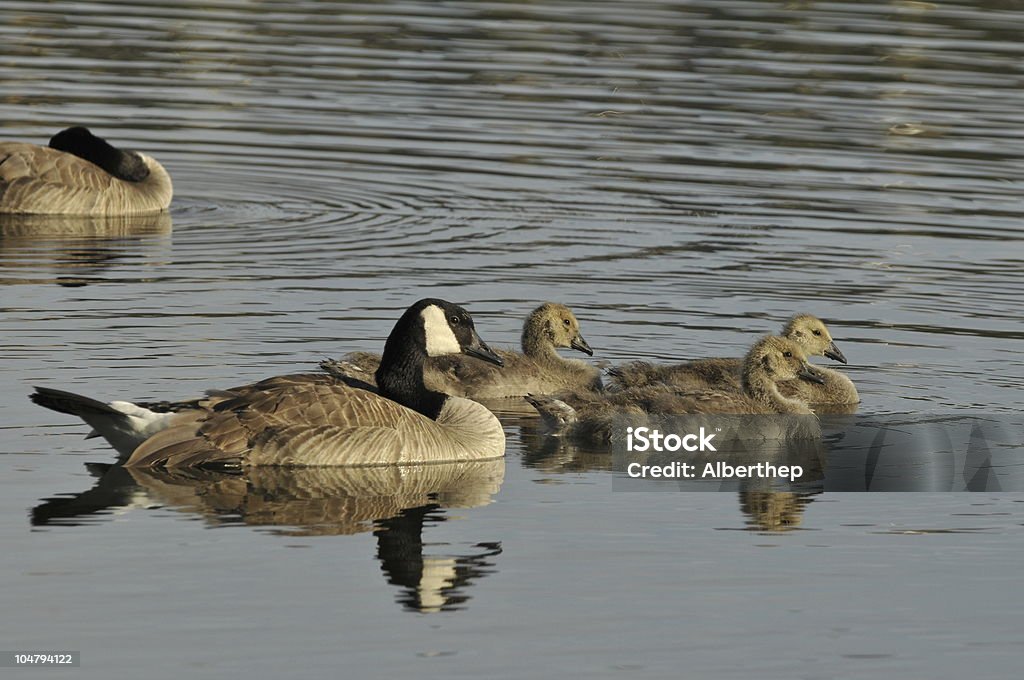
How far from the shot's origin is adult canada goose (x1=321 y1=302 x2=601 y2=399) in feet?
56.0

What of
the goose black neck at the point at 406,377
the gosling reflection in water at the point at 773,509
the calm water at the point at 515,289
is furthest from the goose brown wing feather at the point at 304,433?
the gosling reflection in water at the point at 773,509

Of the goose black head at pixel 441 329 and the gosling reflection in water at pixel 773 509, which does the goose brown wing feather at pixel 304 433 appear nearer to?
the goose black head at pixel 441 329

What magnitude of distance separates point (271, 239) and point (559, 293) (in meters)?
4.25

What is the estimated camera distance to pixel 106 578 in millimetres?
11109

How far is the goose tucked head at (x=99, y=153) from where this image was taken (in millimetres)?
25766

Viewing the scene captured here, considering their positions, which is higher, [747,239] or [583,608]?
[747,239]

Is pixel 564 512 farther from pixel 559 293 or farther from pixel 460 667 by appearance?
pixel 559 293

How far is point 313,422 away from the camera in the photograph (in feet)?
46.2

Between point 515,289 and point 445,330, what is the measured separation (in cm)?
546

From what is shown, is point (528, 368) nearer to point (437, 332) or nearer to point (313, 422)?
point (437, 332)

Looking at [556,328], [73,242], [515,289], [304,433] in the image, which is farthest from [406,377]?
[73,242]

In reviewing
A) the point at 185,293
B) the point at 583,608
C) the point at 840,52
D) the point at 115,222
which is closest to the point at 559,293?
the point at 185,293

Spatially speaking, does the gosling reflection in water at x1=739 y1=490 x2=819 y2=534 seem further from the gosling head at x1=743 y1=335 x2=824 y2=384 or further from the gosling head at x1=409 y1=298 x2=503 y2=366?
the gosling head at x1=409 y1=298 x2=503 y2=366

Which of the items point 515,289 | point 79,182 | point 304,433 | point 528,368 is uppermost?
point 79,182
